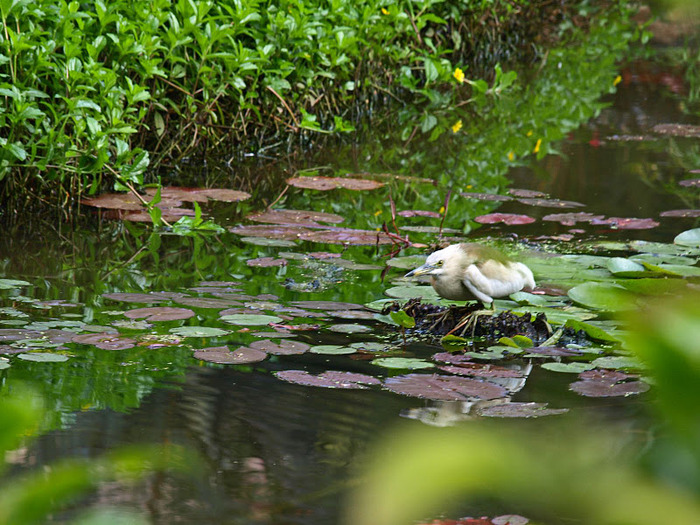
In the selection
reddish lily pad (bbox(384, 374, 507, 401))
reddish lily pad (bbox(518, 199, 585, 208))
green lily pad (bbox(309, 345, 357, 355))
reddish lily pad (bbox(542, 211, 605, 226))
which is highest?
reddish lily pad (bbox(518, 199, 585, 208))

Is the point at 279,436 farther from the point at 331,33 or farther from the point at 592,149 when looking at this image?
the point at 592,149

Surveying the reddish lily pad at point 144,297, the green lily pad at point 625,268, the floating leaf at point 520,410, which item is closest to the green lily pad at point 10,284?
the reddish lily pad at point 144,297

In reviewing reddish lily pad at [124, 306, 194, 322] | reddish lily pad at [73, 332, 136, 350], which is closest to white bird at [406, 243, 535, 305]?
reddish lily pad at [124, 306, 194, 322]

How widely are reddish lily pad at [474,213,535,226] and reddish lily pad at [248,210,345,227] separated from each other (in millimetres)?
730

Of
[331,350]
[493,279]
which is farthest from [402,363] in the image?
[493,279]

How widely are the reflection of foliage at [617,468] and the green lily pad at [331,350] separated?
2724 millimetres

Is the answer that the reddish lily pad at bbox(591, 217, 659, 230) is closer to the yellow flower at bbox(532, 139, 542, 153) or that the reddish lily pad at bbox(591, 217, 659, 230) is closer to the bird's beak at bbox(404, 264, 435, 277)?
the bird's beak at bbox(404, 264, 435, 277)

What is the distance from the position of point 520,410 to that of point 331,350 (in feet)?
2.28

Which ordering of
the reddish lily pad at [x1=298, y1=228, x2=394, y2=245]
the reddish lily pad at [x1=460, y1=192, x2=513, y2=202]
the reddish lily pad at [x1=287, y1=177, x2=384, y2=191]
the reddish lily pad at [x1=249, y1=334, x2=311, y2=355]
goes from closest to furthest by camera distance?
the reddish lily pad at [x1=249, y1=334, x2=311, y2=355] < the reddish lily pad at [x1=298, y1=228, x2=394, y2=245] < the reddish lily pad at [x1=460, y1=192, x2=513, y2=202] < the reddish lily pad at [x1=287, y1=177, x2=384, y2=191]

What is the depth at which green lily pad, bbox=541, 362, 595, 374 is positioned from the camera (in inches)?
118

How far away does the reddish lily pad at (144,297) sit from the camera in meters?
3.61

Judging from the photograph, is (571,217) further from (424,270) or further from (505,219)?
(424,270)

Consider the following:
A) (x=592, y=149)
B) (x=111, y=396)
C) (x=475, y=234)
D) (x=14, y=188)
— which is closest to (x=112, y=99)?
(x=14, y=188)

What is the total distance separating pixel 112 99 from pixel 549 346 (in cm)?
262
